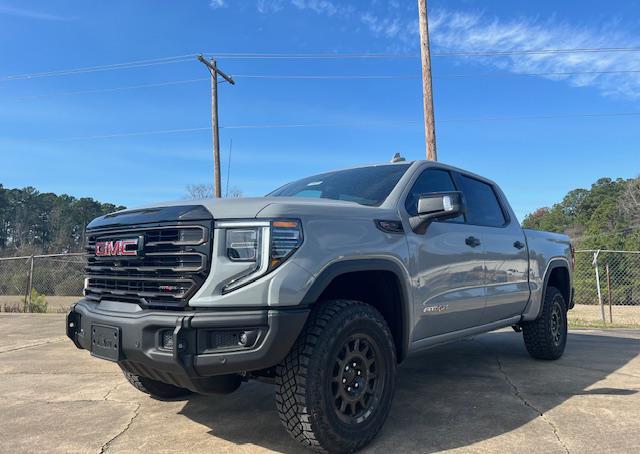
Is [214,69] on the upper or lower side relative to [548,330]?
upper

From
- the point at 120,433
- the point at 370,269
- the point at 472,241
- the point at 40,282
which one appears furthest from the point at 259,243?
the point at 40,282

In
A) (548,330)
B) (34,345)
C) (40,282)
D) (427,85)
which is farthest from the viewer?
(40,282)

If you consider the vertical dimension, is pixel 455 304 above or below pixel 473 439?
above

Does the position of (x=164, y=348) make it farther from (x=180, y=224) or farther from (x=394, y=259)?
(x=394, y=259)

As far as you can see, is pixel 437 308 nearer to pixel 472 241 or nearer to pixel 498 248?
pixel 472 241

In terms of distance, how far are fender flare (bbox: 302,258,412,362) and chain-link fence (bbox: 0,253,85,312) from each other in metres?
11.1

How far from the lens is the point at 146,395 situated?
4.40m

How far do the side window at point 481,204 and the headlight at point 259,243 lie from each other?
228 cm

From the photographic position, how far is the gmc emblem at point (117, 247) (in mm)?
2965

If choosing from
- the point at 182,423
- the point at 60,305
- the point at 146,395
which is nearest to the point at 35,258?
the point at 60,305

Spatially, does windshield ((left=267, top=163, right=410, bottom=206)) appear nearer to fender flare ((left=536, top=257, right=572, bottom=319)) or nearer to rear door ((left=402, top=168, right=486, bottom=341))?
rear door ((left=402, top=168, right=486, bottom=341))

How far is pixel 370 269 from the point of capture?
3.07m

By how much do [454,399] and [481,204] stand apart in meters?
1.91

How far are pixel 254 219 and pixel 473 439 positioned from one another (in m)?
2.01
